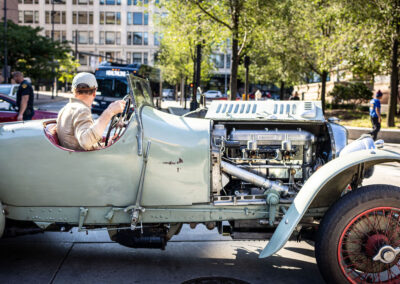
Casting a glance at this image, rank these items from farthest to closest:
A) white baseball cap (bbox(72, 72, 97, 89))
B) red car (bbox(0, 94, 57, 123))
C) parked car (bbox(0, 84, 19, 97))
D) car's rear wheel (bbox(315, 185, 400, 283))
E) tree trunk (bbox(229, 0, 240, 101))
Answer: tree trunk (bbox(229, 0, 240, 101)) < parked car (bbox(0, 84, 19, 97)) < red car (bbox(0, 94, 57, 123)) < white baseball cap (bbox(72, 72, 97, 89)) < car's rear wheel (bbox(315, 185, 400, 283))

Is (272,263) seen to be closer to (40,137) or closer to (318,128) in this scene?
(318,128)

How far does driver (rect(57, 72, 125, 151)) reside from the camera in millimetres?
3428

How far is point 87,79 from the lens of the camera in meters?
3.69

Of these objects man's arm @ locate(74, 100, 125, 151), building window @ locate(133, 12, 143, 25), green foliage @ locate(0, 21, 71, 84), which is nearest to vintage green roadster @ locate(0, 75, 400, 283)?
man's arm @ locate(74, 100, 125, 151)

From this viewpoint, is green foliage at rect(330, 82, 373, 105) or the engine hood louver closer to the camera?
the engine hood louver

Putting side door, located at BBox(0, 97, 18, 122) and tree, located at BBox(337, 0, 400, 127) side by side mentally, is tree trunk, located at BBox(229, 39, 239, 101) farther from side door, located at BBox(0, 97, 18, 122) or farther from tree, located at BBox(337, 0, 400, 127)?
side door, located at BBox(0, 97, 18, 122)

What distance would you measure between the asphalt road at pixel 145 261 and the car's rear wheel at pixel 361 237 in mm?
466

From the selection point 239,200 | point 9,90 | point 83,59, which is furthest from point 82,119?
point 83,59

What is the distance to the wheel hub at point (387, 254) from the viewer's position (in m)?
3.22

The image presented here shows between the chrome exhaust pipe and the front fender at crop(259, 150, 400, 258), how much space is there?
386 millimetres


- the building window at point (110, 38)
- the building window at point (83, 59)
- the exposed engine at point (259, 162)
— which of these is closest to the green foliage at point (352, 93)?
the exposed engine at point (259, 162)

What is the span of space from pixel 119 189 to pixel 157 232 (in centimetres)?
52

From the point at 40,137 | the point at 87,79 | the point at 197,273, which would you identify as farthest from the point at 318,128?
the point at 40,137

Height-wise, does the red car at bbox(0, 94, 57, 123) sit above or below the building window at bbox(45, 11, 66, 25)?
below
